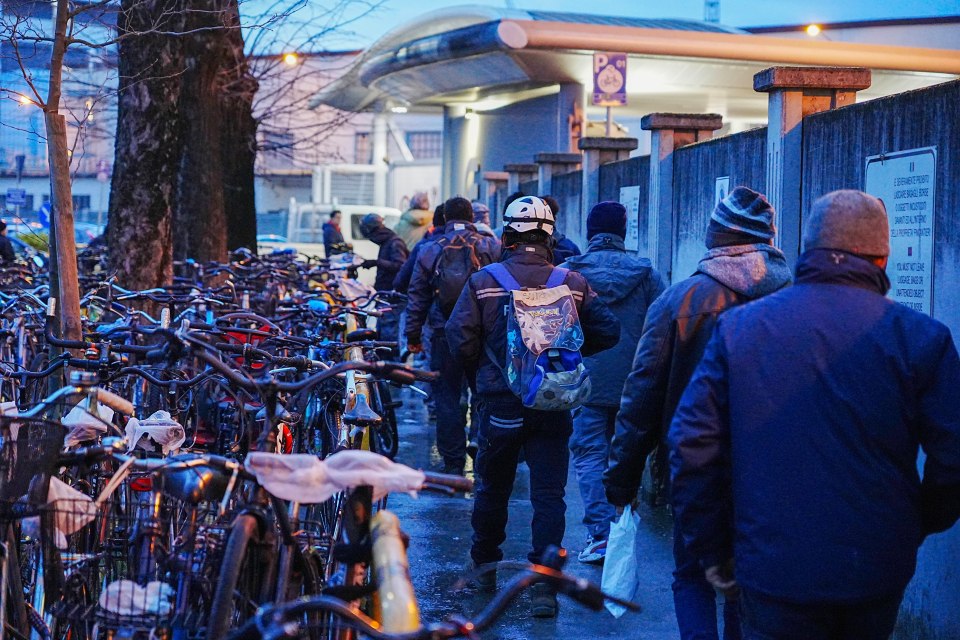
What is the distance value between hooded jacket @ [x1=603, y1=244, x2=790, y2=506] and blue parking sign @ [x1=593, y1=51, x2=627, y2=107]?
37.1 feet

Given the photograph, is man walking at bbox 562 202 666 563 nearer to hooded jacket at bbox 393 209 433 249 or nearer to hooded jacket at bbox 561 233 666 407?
hooded jacket at bbox 561 233 666 407

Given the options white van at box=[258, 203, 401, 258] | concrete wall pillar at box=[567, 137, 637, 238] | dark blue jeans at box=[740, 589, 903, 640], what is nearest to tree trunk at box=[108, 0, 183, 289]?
concrete wall pillar at box=[567, 137, 637, 238]

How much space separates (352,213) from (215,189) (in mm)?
13926

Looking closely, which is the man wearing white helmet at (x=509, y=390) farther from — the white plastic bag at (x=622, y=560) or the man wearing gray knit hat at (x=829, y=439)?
the man wearing gray knit hat at (x=829, y=439)

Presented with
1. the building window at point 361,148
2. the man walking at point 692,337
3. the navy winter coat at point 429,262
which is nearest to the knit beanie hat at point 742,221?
the man walking at point 692,337

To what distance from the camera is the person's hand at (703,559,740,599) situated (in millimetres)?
3689

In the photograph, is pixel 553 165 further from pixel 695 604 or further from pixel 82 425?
pixel 82 425

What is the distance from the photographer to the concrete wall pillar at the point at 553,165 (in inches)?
607


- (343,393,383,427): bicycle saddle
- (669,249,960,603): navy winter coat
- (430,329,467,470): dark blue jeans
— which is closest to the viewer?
(669,249,960,603): navy winter coat

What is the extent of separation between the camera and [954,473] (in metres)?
3.42

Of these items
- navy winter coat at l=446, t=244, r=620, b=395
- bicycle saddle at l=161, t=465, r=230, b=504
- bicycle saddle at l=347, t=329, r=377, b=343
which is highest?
navy winter coat at l=446, t=244, r=620, b=395

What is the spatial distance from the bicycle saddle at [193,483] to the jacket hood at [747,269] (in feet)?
6.63

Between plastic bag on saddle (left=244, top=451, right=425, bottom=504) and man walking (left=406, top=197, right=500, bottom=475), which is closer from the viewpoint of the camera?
plastic bag on saddle (left=244, top=451, right=425, bottom=504)

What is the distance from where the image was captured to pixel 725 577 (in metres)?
3.70
